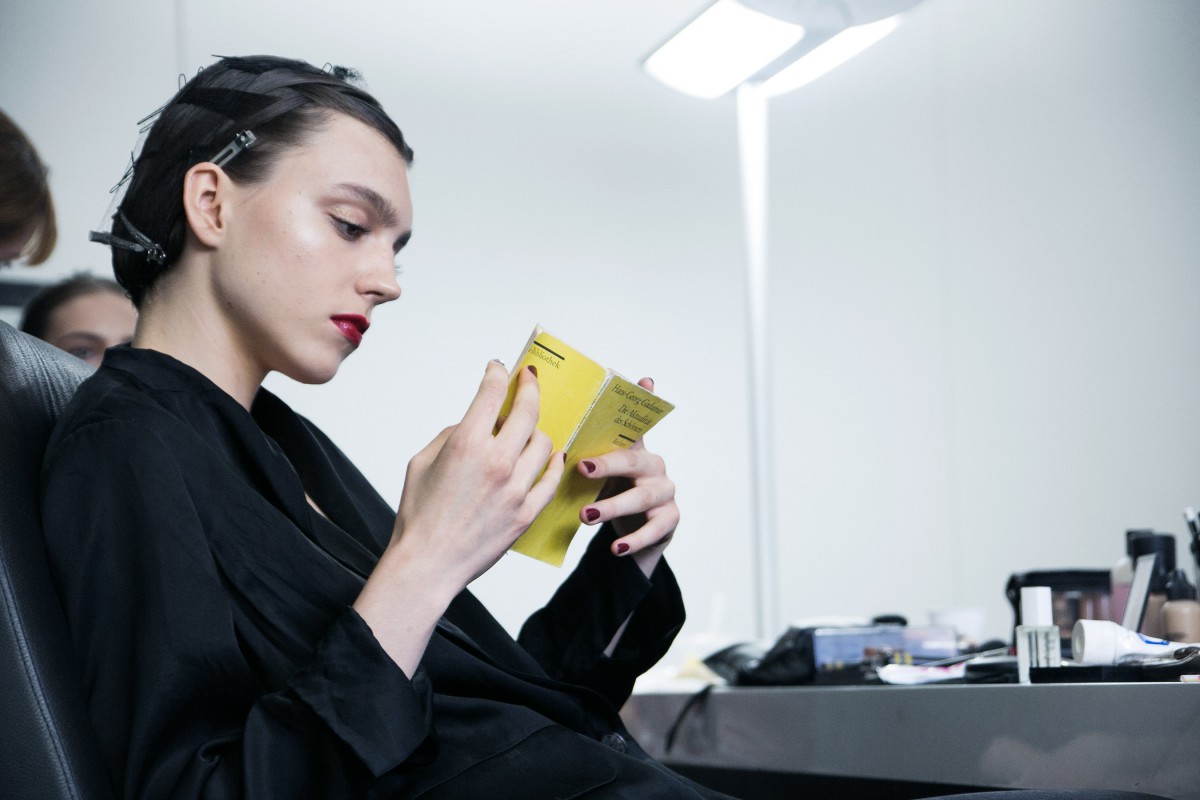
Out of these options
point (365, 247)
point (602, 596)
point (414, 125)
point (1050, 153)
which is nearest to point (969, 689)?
point (602, 596)

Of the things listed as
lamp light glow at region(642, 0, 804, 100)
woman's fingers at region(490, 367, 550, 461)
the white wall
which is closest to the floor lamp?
lamp light glow at region(642, 0, 804, 100)

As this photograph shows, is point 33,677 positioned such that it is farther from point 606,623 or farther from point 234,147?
point 606,623

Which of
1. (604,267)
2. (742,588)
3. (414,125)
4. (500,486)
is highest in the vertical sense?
(414,125)

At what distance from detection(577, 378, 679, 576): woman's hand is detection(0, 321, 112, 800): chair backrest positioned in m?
0.45

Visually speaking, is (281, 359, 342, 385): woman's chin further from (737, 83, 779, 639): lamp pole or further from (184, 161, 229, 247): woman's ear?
(737, 83, 779, 639): lamp pole

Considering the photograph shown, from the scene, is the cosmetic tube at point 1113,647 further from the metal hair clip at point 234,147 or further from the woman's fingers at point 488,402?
the metal hair clip at point 234,147

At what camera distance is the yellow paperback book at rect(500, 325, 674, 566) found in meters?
0.95

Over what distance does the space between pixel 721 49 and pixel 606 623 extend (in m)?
1.23

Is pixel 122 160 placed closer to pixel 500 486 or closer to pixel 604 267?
pixel 604 267

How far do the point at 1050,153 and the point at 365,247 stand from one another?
2503 mm

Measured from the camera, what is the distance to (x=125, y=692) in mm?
751

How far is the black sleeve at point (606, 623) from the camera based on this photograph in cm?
118

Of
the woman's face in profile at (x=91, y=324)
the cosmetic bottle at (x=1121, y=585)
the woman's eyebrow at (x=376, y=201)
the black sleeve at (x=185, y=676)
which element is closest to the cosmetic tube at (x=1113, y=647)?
the cosmetic bottle at (x=1121, y=585)

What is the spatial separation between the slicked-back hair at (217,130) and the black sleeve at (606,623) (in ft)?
1.58
